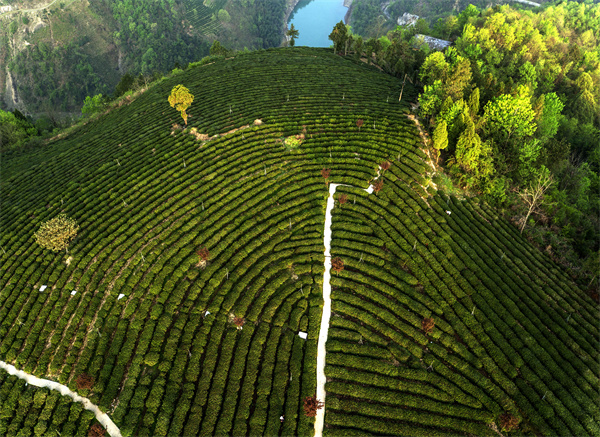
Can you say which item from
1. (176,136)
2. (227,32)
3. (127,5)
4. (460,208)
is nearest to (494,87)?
(460,208)

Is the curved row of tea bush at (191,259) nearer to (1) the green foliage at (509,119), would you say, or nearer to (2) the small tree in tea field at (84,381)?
(2) the small tree in tea field at (84,381)

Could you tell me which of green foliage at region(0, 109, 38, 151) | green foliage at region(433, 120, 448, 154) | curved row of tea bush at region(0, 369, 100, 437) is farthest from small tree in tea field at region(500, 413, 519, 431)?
green foliage at region(0, 109, 38, 151)

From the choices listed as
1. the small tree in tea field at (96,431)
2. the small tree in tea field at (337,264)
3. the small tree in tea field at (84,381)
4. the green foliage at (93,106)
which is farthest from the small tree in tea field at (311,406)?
the green foliage at (93,106)

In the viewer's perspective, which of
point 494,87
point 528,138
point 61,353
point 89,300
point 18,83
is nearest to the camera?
point 61,353

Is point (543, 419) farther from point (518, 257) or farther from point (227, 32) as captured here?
point (227, 32)

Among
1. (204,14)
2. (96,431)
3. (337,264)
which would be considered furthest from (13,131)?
(204,14)

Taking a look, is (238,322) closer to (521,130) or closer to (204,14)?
(521,130)

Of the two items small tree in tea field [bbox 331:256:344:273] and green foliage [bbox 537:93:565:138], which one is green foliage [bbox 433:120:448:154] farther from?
green foliage [bbox 537:93:565:138]
